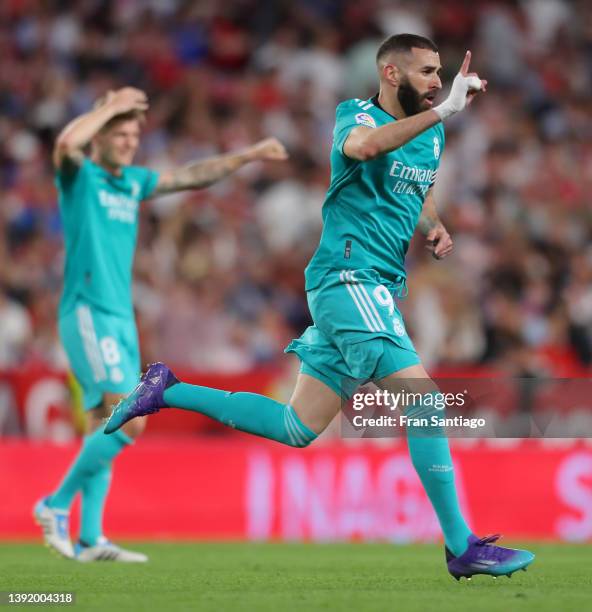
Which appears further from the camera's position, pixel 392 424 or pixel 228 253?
pixel 228 253

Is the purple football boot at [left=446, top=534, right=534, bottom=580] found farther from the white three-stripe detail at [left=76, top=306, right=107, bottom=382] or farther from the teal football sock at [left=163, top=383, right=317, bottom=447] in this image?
the white three-stripe detail at [left=76, top=306, right=107, bottom=382]

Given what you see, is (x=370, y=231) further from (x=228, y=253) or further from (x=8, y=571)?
(x=228, y=253)

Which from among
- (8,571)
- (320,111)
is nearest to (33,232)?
(320,111)

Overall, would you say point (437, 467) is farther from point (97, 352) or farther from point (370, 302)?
point (97, 352)

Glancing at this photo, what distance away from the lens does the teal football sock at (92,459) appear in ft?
28.5

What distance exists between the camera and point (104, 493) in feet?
29.2

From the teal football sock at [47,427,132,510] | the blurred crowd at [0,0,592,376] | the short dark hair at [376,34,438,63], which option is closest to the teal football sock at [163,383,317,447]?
the teal football sock at [47,427,132,510]

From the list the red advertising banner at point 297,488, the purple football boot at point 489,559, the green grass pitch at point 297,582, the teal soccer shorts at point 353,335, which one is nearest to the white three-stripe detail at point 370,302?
the teal soccer shorts at point 353,335

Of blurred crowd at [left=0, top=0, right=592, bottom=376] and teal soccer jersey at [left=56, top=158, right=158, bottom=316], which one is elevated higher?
blurred crowd at [left=0, top=0, right=592, bottom=376]

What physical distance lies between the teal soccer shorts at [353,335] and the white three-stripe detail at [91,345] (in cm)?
213

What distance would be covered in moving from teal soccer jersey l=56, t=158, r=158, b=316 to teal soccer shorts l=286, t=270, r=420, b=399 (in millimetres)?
2251

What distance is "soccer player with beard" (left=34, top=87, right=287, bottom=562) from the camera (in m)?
8.70

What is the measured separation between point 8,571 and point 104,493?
1.25 meters

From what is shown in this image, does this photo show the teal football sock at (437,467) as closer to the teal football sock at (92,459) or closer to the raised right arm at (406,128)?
the raised right arm at (406,128)
